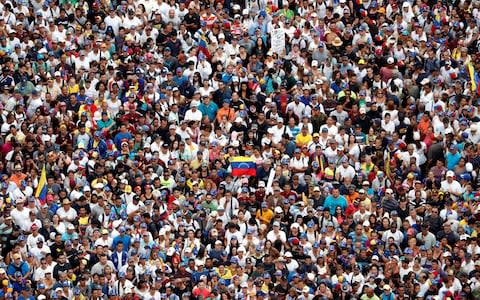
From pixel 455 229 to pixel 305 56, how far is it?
7.05 metres

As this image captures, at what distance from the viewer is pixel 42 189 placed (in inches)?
1558

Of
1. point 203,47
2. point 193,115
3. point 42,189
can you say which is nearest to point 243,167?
point 193,115

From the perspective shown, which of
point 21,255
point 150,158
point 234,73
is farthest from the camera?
point 234,73

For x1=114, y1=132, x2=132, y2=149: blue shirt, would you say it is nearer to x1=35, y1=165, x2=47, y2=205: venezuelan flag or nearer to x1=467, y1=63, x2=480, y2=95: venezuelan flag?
x1=35, y1=165, x2=47, y2=205: venezuelan flag

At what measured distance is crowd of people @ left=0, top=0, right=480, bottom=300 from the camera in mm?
37750

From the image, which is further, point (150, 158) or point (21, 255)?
point (150, 158)

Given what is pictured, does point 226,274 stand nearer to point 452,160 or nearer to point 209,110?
point 209,110

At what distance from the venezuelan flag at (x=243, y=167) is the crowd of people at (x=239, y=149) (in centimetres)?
8

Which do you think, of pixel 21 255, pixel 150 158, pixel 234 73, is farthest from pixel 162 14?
pixel 21 255

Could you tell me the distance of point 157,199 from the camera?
1545 inches

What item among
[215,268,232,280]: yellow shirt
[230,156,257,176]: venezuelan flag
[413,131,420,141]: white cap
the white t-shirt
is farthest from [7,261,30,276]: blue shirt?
[413,131,420,141]: white cap

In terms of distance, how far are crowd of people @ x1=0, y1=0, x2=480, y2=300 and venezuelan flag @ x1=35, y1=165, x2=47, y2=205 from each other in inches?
→ 2.0

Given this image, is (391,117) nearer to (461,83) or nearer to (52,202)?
(461,83)

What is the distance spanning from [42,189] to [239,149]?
4787mm
